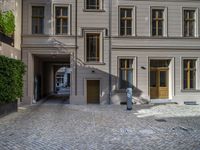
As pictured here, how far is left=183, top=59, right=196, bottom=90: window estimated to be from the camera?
63.1 feet

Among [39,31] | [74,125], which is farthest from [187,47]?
[74,125]

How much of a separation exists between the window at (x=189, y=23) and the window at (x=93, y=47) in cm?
688

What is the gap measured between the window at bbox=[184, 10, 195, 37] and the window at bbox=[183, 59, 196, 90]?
6.88 ft

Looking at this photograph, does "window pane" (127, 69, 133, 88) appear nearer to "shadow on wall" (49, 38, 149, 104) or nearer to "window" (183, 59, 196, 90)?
"shadow on wall" (49, 38, 149, 104)

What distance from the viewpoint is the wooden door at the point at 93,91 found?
18.4 m

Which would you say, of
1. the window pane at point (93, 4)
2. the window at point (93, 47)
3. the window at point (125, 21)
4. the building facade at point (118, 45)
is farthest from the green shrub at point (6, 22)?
the window at point (125, 21)

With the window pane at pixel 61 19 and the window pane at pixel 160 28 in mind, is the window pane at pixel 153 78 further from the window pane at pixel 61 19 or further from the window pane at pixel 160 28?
the window pane at pixel 61 19

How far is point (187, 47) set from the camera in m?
19.0

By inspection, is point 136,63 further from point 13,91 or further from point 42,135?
point 42,135

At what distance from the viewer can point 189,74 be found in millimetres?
19266

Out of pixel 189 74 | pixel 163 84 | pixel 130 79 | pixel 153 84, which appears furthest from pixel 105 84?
pixel 189 74

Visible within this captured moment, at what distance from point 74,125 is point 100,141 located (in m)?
2.73

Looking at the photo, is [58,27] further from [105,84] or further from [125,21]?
[105,84]

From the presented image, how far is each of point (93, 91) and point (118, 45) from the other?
12.7ft
